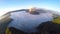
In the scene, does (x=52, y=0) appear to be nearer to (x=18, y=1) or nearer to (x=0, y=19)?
(x=18, y=1)

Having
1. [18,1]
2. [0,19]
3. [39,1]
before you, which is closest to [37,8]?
[39,1]

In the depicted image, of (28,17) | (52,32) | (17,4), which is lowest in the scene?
(52,32)

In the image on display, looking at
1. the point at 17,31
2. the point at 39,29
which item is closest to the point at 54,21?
the point at 39,29

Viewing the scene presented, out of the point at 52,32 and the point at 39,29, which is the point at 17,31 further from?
the point at 52,32

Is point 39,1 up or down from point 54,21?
up

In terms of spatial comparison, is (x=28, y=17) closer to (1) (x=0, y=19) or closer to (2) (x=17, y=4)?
(2) (x=17, y=4)

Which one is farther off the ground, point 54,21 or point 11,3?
point 11,3

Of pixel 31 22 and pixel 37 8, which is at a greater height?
pixel 37 8

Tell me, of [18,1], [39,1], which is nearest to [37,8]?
[39,1]
